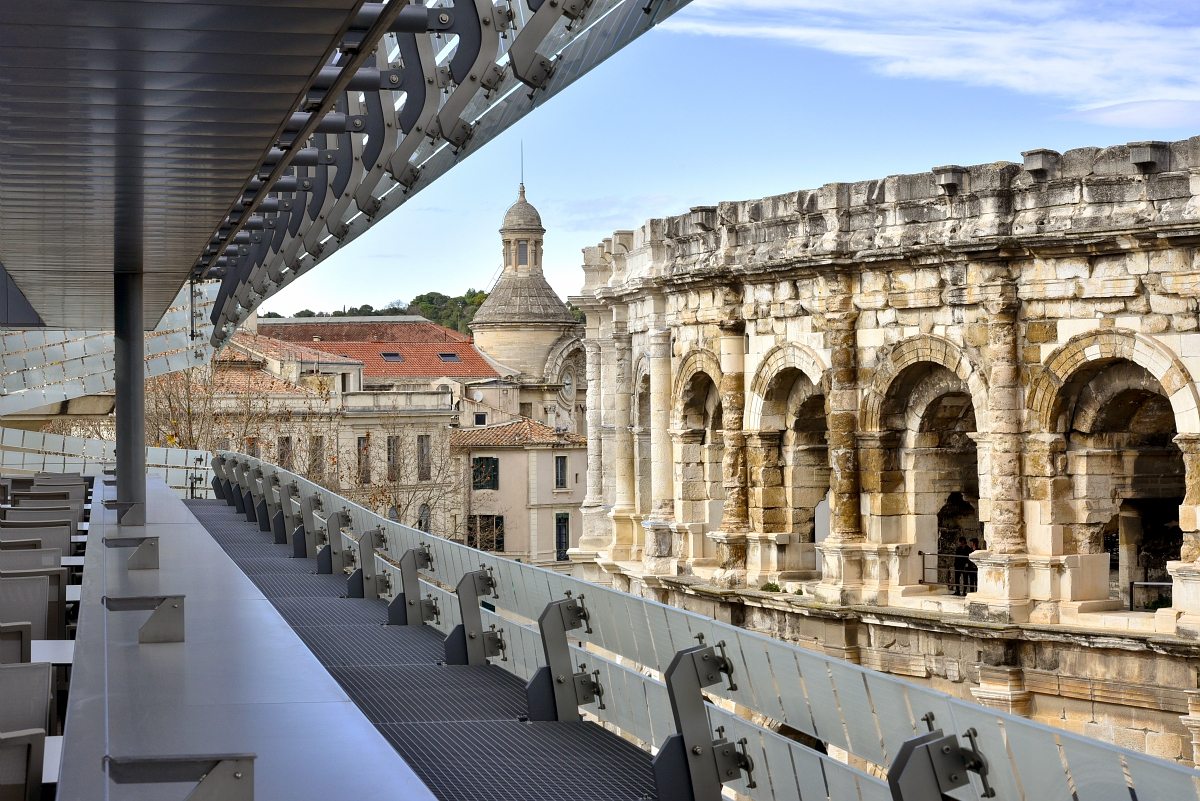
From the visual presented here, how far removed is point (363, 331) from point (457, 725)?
6890cm

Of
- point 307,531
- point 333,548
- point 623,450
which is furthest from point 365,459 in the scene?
point 333,548

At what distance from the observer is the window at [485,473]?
5900 centimetres

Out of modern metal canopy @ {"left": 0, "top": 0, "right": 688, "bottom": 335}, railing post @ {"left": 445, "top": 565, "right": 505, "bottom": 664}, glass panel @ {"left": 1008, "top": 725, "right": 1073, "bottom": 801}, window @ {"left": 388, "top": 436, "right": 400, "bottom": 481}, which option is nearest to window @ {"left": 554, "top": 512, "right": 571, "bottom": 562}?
window @ {"left": 388, "top": 436, "right": 400, "bottom": 481}

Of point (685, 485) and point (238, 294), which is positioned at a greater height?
point (238, 294)

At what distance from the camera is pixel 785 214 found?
24188mm

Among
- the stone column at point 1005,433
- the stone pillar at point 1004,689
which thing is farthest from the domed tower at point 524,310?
the stone pillar at point 1004,689

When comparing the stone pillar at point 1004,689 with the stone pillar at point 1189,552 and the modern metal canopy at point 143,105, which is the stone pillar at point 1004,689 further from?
the modern metal canopy at point 143,105

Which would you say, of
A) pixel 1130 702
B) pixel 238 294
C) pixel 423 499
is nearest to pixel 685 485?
pixel 1130 702

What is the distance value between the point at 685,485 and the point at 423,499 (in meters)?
27.3

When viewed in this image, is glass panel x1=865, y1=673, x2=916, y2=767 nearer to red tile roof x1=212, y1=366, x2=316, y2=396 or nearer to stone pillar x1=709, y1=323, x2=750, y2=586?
stone pillar x1=709, y1=323, x2=750, y2=586

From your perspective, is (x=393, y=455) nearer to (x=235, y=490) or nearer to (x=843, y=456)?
(x=843, y=456)

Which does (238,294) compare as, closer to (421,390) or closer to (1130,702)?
(1130,702)

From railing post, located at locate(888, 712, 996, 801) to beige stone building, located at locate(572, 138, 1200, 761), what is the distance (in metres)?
14.0

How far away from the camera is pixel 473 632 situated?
8867 mm
